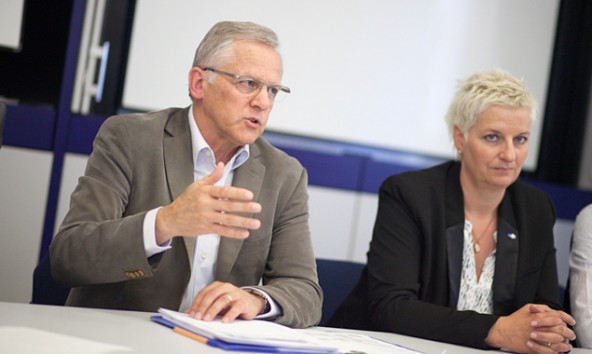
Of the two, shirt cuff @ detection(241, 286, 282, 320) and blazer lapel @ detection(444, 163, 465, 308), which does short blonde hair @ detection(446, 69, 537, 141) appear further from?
shirt cuff @ detection(241, 286, 282, 320)

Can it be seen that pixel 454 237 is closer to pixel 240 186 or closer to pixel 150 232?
pixel 240 186

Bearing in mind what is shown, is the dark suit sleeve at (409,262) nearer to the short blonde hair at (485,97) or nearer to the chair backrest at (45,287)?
the short blonde hair at (485,97)

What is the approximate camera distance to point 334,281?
2711 millimetres

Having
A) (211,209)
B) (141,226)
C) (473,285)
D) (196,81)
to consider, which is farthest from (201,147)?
(473,285)

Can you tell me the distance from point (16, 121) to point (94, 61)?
45 cm

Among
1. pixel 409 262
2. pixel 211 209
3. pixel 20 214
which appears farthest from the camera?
pixel 20 214

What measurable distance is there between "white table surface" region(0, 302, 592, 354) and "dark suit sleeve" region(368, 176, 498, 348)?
847mm

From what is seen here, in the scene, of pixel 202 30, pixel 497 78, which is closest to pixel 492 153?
pixel 497 78

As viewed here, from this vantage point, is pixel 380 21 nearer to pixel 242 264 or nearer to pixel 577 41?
pixel 577 41

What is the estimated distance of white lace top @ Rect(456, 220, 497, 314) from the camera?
103 inches

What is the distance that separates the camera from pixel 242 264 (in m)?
2.28

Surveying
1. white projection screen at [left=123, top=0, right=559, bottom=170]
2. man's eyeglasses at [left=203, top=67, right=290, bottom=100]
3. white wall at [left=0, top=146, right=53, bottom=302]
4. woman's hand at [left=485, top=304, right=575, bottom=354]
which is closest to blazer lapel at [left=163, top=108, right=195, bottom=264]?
man's eyeglasses at [left=203, top=67, right=290, bottom=100]

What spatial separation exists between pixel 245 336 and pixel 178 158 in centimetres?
79

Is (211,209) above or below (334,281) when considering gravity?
above
